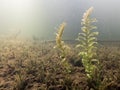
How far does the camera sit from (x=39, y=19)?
36625 mm

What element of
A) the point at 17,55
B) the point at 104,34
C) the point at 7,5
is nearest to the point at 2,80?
the point at 17,55

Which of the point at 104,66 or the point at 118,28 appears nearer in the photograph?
the point at 104,66

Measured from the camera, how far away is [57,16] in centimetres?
3694

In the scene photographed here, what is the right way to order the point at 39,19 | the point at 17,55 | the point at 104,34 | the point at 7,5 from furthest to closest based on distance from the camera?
the point at 7,5
the point at 39,19
the point at 104,34
the point at 17,55

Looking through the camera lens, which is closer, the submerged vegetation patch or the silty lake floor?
the submerged vegetation patch

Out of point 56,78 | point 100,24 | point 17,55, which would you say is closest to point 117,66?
point 56,78

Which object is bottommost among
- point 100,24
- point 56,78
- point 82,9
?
point 56,78

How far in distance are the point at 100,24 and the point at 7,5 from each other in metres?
16.0

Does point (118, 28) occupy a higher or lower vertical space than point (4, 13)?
lower

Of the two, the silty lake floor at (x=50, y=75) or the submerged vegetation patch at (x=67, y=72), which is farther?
the silty lake floor at (x=50, y=75)

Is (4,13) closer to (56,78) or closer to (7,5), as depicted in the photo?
(7,5)

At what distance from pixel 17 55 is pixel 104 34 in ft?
57.0

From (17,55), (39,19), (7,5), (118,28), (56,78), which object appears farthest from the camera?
(7,5)

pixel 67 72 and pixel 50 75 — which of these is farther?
pixel 50 75
